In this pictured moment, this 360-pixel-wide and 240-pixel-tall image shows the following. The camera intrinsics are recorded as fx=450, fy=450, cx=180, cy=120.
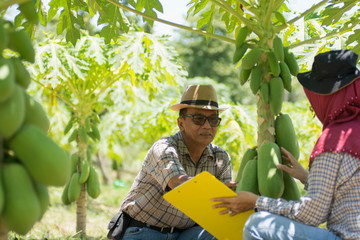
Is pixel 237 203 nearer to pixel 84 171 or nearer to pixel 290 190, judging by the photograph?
pixel 290 190

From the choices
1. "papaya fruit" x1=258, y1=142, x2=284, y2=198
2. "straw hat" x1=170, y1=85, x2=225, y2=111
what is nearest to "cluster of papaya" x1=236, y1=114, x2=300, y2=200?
"papaya fruit" x1=258, y1=142, x2=284, y2=198

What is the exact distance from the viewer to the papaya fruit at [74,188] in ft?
14.9

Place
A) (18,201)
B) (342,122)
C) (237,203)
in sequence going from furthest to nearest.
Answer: (237,203), (342,122), (18,201)

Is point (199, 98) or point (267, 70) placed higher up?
point (267, 70)

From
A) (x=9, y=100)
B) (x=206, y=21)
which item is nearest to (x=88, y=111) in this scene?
(x=206, y=21)

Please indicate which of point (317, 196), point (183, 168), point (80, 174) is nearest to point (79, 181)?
point (80, 174)

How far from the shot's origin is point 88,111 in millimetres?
4859

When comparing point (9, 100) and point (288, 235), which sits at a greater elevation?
point (9, 100)

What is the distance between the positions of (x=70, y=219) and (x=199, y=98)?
3.80 metres

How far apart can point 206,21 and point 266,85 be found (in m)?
1.50

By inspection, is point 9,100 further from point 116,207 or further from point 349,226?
point 116,207

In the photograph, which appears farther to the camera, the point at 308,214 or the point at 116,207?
the point at 116,207

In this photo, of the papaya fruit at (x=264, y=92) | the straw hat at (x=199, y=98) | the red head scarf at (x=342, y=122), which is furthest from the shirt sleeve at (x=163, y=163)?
the red head scarf at (x=342, y=122)

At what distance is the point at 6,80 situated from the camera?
3.89ft
